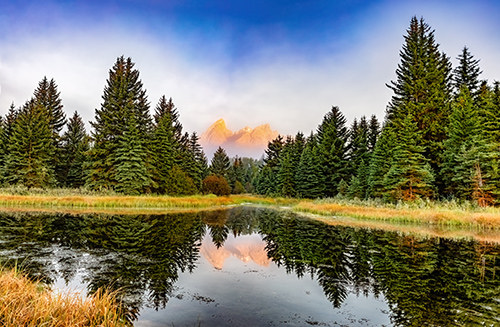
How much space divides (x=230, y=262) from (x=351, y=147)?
45.2 metres

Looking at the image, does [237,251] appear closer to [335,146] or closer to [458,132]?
[458,132]

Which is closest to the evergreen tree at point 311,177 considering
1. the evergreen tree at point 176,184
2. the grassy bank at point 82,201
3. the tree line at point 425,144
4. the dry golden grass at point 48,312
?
the tree line at point 425,144

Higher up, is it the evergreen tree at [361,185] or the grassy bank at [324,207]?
the evergreen tree at [361,185]

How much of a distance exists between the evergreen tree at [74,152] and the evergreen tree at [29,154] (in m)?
5.84

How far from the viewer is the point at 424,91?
32281mm

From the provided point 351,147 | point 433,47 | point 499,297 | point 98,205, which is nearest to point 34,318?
point 499,297

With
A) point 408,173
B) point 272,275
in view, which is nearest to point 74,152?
point 408,173

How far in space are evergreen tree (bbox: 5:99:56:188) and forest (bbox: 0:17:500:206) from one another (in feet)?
0.44

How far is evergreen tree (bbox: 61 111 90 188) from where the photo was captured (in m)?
47.8

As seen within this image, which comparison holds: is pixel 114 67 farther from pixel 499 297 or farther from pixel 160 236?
pixel 499 297

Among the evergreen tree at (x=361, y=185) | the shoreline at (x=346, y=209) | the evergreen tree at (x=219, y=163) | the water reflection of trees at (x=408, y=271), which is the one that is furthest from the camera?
the evergreen tree at (x=219, y=163)

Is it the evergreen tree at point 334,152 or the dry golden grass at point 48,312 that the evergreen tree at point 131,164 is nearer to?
the evergreen tree at point 334,152

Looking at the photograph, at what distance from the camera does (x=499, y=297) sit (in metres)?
6.63

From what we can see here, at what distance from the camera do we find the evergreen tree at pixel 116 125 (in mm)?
36719
